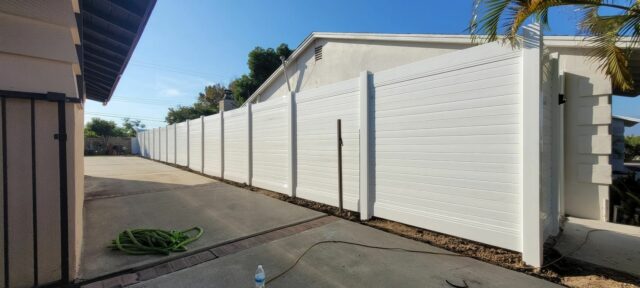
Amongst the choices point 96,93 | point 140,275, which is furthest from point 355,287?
point 96,93

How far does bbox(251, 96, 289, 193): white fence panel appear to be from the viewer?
309 inches

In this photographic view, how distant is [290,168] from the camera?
7.48 m

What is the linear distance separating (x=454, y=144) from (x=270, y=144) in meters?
5.41

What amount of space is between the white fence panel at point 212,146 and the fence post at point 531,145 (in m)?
10.2

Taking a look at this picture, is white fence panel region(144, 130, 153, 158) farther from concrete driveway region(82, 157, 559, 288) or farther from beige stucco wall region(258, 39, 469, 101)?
concrete driveway region(82, 157, 559, 288)

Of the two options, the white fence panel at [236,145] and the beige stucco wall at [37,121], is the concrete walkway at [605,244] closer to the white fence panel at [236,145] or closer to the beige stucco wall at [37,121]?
the beige stucco wall at [37,121]

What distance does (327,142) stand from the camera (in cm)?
655

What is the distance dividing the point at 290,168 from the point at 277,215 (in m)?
1.87

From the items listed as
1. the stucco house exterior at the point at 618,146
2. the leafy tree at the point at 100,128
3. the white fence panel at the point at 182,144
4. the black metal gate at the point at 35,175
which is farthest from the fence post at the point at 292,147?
the leafy tree at the point at 100,128

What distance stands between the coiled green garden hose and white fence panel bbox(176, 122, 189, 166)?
37.9ft

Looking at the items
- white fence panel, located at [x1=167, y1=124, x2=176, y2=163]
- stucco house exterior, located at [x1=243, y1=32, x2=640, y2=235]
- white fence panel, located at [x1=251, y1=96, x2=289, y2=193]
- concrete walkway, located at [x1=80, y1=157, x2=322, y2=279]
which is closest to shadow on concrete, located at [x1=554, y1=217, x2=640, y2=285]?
stucco house exterior, located at [x1=243, y1=32, x2=640, y2=235]

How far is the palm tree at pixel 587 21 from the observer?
328 centimetres

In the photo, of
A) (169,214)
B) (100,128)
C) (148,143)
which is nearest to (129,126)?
(100,128)

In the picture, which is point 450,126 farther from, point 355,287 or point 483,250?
point 355,287
